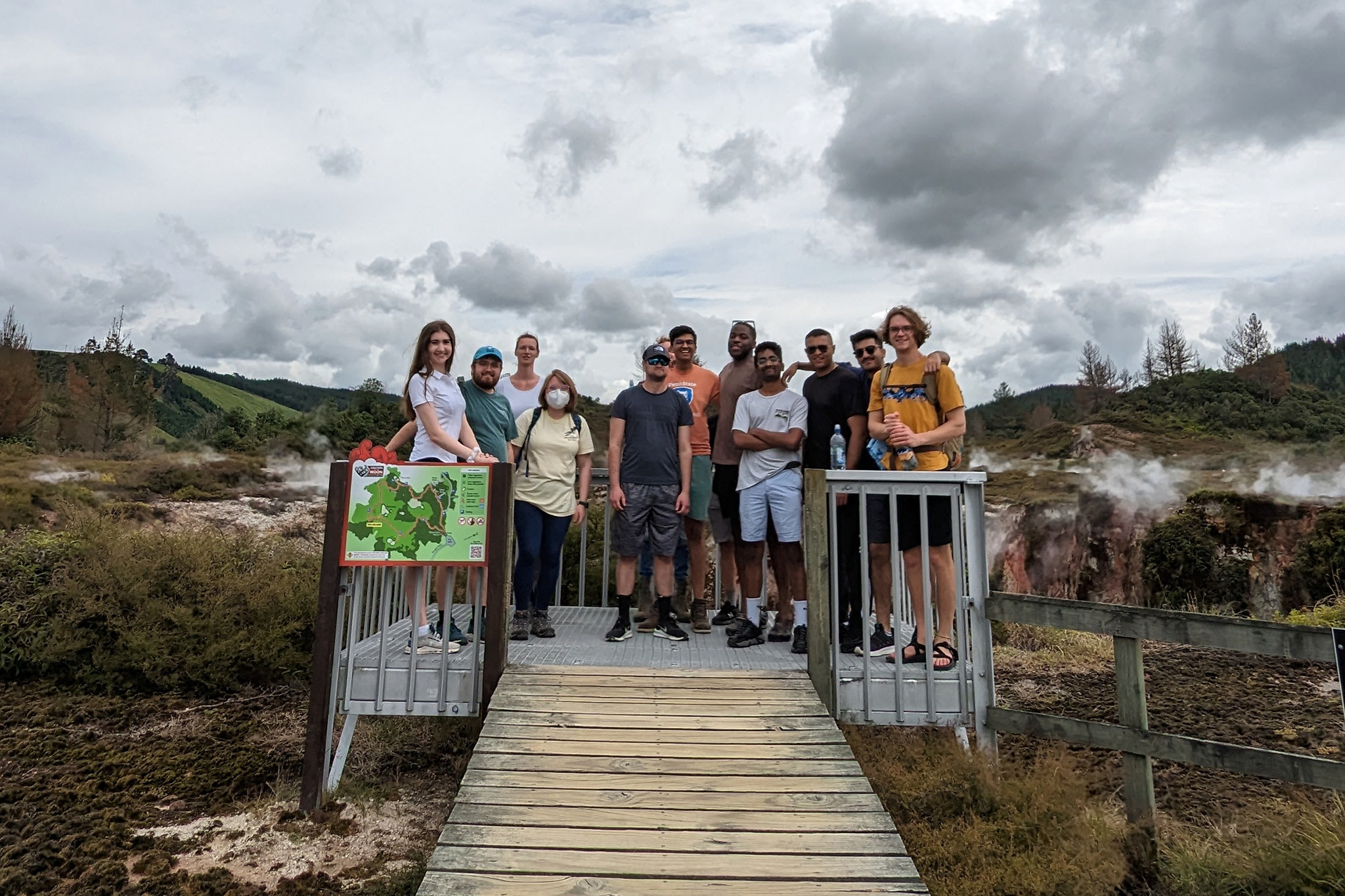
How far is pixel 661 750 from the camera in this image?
357 centimetres

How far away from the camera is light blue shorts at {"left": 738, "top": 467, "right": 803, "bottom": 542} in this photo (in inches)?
188

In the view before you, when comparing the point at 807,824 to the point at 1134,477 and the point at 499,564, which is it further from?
the point at 1134,477

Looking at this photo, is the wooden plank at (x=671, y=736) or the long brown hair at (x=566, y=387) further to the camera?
the long brown hair at (x=566, y=387)

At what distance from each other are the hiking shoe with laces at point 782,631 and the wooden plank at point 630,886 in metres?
2.52

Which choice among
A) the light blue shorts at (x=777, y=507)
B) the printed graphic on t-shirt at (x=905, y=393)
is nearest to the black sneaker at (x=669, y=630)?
the light blue shorts at (x=777, y=507)

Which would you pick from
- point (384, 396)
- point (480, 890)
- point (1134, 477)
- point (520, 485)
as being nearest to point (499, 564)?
point (520, 485)

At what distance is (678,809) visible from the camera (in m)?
3.12

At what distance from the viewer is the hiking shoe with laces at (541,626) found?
522cm

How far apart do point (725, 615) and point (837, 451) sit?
187 cm

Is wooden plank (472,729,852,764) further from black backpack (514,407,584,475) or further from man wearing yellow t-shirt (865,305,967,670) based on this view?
black backpack (514,407,584,475)

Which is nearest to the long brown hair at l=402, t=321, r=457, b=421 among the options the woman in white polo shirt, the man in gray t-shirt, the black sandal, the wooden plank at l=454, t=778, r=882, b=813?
the woman in white polo shirt

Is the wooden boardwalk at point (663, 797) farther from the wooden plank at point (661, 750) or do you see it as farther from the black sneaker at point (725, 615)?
the black sneaker at point (725, 615)

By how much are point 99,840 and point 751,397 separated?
441cm

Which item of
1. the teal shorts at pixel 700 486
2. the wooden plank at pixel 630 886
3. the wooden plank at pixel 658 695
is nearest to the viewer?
the wooden plank at pixel 630 886
